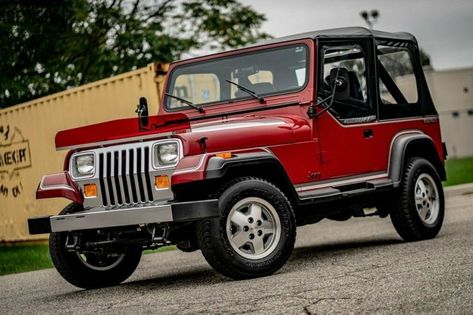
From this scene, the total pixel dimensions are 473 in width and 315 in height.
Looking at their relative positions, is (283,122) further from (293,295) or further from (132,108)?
(132,108)

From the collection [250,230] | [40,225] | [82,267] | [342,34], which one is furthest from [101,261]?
[342,34]

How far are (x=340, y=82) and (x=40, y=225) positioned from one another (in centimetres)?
305

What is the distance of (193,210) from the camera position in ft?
25.7

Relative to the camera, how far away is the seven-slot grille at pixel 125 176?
8375mm

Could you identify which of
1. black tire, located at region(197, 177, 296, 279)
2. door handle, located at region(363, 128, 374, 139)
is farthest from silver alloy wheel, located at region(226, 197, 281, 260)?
door handle, located at region(363, 128, 374, 139)

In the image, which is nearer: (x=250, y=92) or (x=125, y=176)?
(x=125, y=176)

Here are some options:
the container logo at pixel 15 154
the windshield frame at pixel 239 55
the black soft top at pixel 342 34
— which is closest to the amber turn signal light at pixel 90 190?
the windshield frame at pixel 239 55

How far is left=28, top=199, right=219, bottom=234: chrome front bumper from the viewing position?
7.82 metres

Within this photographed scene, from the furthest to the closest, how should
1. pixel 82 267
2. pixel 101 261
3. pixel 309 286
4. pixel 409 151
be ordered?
pixel 409 151 < pixel 101 261 < pixel 82 267 < pixel 309 286

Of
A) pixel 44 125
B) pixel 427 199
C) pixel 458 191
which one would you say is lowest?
pixel 458 191

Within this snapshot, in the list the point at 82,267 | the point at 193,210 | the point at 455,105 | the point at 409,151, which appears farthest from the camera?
the point at 455,105

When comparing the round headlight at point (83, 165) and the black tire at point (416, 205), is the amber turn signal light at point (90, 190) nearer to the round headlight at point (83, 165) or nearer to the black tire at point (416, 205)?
the round headlight at point (83, 165)

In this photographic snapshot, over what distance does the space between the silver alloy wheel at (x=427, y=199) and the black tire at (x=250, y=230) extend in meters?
2.47

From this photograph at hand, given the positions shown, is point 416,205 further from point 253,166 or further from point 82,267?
point 82,267
